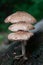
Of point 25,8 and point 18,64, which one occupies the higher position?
point 25,8

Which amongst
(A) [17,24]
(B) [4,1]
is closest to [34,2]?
(B) [4,1]

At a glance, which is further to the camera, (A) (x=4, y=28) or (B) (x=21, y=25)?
(A) (x=4, y=28)

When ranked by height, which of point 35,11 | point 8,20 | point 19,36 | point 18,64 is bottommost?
point 18,64

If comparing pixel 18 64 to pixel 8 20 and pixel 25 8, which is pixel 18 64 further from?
pixel 25 8

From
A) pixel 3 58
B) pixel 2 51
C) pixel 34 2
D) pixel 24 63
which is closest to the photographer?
pixel 24 63

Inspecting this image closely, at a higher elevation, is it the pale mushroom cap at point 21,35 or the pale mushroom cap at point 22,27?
the pale mushroom cap at point 22,27

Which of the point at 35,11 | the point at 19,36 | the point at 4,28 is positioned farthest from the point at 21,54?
the point at 4,28

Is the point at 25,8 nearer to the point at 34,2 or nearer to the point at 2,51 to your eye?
the point at 34,2

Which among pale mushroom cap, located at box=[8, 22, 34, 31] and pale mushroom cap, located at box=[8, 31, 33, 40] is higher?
pale mushroom cap, located at box=[8, 22, 34, 31]

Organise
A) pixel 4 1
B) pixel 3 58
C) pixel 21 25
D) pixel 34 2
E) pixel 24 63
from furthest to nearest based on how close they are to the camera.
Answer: pixel 4 1 < pixel 34 2 < pixel 3 58 < pixel 24 63 < pixel 21 25
